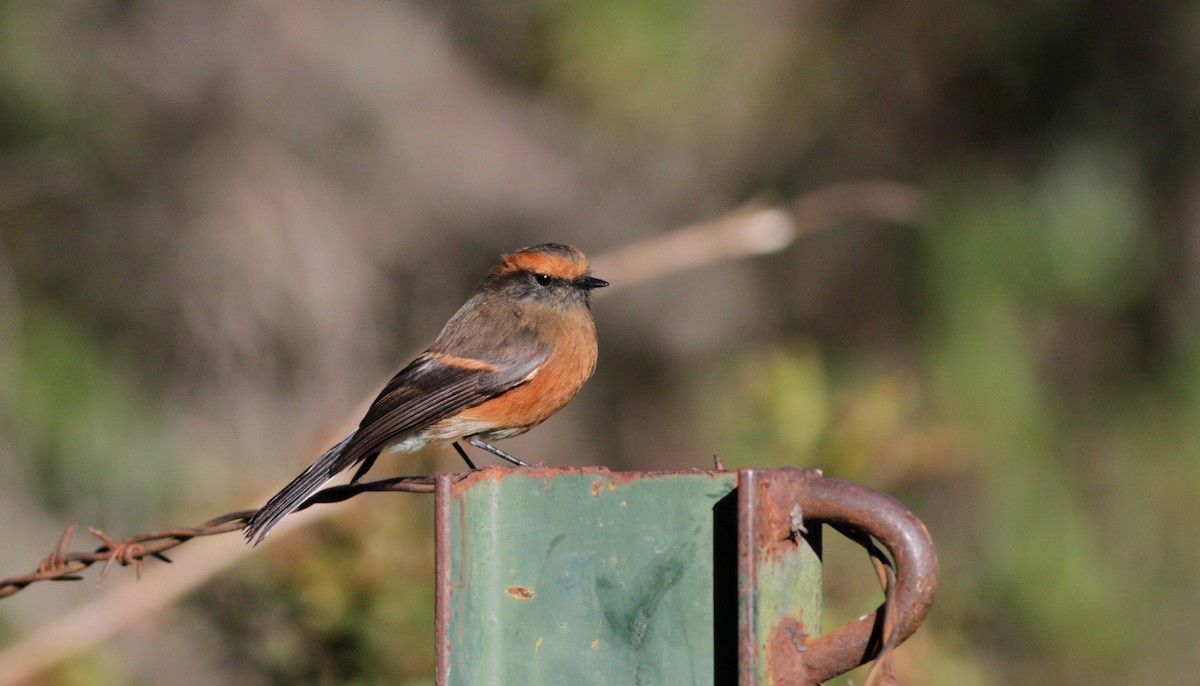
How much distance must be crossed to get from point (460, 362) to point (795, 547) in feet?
7.99

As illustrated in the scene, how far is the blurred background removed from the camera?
559 cm

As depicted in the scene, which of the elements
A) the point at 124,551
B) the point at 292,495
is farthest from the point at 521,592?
the point at 292,495

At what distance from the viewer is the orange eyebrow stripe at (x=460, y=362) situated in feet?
13.3

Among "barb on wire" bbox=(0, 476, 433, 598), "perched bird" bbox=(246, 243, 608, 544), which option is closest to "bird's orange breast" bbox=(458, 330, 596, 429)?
"perched bird" bbox=(246, 243, 608, 544)

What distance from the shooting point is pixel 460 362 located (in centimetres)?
410

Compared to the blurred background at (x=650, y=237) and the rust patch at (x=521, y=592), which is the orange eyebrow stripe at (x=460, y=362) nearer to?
the blurred background at (x=650, y=237)

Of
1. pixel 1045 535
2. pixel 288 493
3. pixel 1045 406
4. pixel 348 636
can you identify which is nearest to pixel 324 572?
pixel 348 636

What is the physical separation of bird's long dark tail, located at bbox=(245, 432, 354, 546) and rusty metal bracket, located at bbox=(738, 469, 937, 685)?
1.22 metres

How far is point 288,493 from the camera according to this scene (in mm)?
3264

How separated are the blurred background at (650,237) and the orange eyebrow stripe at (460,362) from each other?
31.1 inches

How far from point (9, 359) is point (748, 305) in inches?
163

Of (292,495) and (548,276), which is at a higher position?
(548,276)

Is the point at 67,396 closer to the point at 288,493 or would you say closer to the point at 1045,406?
the point at 288,493

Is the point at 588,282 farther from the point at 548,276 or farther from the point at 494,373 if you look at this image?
the point at 494,373
